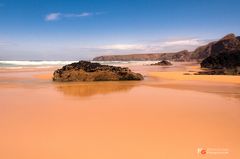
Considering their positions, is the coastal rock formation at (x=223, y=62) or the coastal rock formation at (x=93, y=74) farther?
the coastal rock formation at (x=223, y=62)

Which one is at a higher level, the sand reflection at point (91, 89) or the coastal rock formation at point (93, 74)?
the coastal rock formation at point (93, 74)

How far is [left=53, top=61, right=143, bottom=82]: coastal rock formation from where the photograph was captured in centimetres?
1458

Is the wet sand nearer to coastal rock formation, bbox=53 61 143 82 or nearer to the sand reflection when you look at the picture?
the sand reflection

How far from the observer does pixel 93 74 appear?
579 inches

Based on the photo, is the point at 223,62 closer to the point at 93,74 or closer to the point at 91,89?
the point at 93,74

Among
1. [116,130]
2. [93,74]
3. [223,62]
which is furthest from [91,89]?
[223,62]

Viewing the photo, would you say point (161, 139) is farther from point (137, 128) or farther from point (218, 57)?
point (218, 57)

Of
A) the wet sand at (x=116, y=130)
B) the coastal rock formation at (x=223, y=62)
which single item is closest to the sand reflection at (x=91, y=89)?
the wet sand at (x=116, y=130)

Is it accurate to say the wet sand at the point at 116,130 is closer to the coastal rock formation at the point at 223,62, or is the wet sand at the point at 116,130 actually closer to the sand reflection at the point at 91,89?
the sand reflection at the point at 91,89

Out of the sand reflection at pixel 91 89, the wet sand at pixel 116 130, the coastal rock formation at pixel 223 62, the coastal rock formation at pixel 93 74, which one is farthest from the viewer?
the coastal rock formation at pixel 223 62

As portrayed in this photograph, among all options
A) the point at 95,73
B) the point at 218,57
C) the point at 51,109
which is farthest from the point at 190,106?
the point at 218,57

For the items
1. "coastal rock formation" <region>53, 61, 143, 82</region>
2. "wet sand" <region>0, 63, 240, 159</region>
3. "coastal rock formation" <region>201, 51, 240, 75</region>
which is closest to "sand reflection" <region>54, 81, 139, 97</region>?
"wet sand" <region>0, 63, 240, 159</region>

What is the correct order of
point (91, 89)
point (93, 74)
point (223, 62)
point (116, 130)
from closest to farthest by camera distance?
point (116, 130)
point (91, 89)
point (93, 74)
point (223, 62)

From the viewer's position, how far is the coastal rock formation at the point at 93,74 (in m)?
14.6
